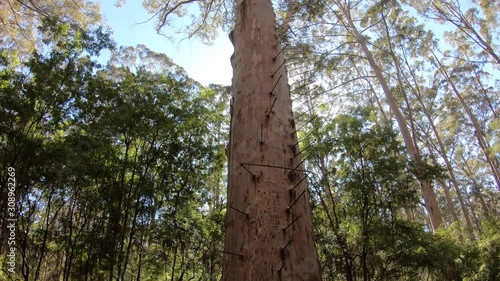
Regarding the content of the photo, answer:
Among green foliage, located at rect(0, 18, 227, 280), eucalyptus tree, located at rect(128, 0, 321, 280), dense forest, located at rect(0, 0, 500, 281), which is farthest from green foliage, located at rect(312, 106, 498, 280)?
eucalyptus tree, located at rect(128, 0, 321, 280)

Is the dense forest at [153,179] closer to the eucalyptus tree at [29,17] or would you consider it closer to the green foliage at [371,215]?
the green foliage at [371,215]

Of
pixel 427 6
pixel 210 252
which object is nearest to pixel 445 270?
pixel 210 252

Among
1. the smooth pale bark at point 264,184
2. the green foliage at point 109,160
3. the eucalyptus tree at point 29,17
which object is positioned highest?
the eucalyptus tree at point 29,17

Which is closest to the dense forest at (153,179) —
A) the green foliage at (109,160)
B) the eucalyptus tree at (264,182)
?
the green foliage at (109,160)

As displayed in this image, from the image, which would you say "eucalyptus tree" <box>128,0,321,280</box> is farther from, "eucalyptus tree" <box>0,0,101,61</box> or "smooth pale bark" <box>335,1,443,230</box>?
"eucalyptus tree" <box>0,0,101,61</box>

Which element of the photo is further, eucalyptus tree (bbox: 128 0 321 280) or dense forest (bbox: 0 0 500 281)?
dense forest (bbox: 0 0 500 281)

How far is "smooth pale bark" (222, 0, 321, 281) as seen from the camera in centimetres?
136

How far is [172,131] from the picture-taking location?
5.59 metres

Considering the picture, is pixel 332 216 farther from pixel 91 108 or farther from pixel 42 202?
pixel 42 202

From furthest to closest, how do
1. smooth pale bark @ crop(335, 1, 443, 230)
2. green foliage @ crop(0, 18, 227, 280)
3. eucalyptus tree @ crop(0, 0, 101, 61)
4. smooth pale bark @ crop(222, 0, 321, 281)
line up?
eucalyptus tree @ crop(0, 0, 101, 61), smooth pale bark @ crop(335, 1, 443, 230), green foliage @ crop(0, 18, 227, 280), smooth pale bark @ crop(222, 0, 321, 281)

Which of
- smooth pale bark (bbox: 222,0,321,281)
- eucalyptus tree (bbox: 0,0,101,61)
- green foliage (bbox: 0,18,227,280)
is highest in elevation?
eucalyptus tree (bbox: 0,0,101,61)

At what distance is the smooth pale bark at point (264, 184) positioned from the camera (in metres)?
1.36

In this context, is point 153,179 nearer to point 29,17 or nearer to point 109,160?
point 109,160

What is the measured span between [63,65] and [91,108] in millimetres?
832
